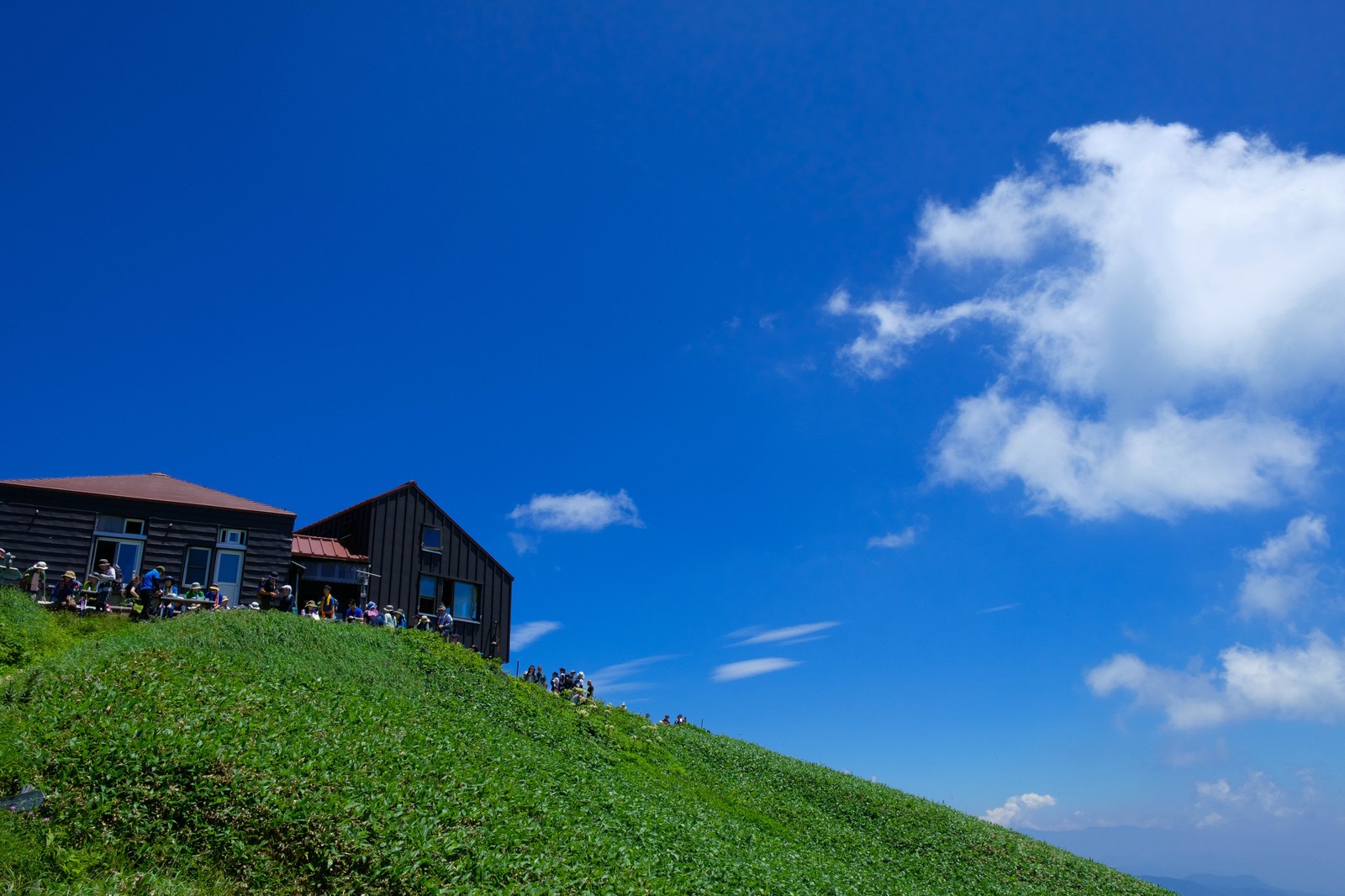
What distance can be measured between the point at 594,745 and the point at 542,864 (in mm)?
11143

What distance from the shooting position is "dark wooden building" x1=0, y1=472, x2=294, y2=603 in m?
28.5

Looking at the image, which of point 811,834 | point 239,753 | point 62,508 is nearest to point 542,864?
point 239,753

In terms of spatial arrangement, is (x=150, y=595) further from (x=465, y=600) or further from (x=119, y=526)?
(x=465, y=600)

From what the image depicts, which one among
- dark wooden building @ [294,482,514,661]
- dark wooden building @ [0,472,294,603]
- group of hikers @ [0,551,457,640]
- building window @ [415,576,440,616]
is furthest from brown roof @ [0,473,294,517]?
building window @ [415,576,440,616]

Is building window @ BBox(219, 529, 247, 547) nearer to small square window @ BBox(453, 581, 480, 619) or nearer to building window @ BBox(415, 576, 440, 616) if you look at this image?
building window @ BBox(415, 576, 440, 616)

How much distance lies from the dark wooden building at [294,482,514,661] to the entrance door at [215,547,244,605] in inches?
217

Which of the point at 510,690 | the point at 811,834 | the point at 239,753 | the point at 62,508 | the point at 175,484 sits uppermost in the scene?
the point at 175,484

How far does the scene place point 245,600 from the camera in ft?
102

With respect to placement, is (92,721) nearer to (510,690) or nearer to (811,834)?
(510,690)

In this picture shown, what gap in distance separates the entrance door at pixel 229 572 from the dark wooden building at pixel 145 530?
28 millimetres

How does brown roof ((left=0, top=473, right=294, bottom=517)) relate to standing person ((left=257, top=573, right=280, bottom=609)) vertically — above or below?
above

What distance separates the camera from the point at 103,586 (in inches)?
1097

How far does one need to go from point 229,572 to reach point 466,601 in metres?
10.8

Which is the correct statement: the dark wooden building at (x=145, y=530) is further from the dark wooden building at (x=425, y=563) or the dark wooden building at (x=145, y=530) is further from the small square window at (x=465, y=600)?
the small square window at (x=465, y=600)
